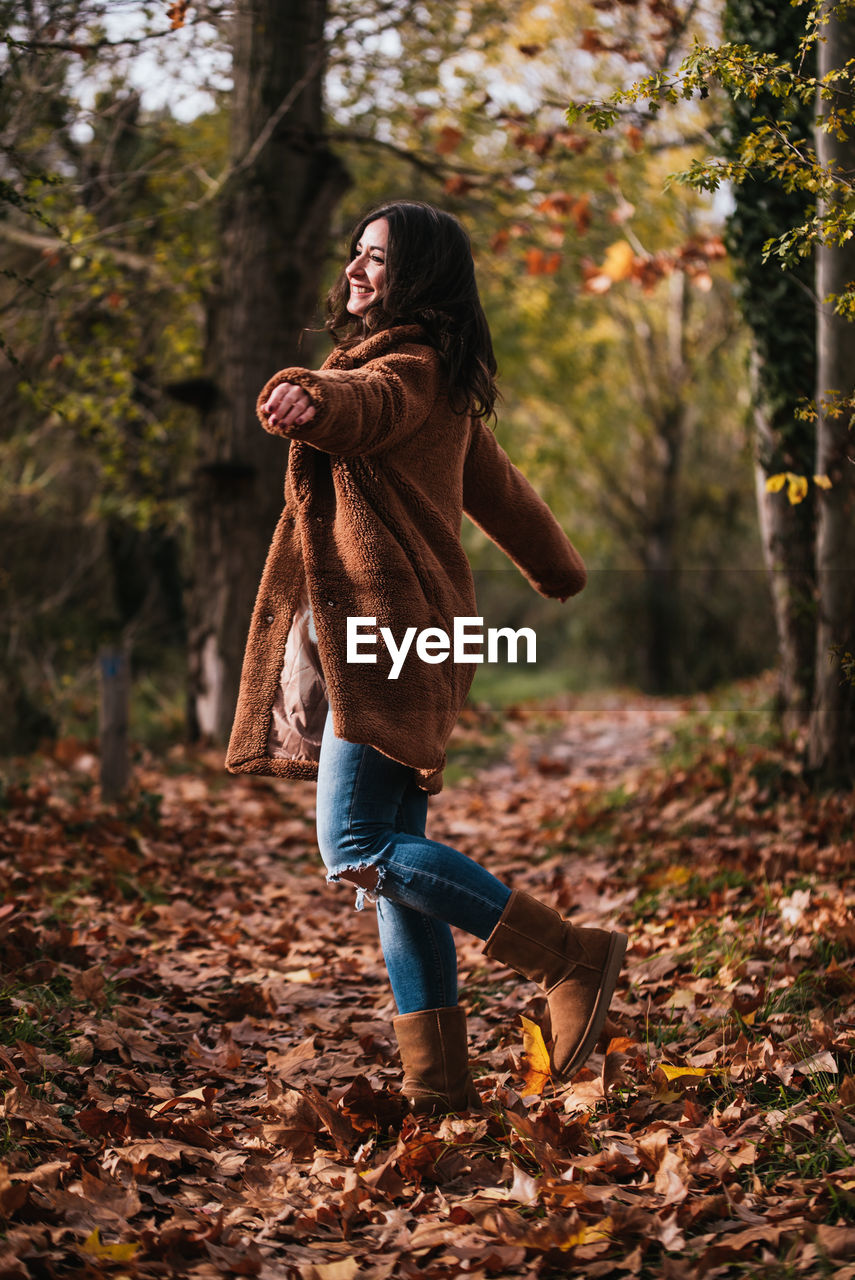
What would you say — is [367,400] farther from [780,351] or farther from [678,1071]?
[780,351]

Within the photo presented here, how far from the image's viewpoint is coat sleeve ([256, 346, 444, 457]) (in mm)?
2201

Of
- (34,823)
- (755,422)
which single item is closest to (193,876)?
(34,823)

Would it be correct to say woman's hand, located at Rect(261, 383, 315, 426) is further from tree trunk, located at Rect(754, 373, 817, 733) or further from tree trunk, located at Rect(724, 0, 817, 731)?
tree trunk, located at Rect(754, 373, 817, 733)

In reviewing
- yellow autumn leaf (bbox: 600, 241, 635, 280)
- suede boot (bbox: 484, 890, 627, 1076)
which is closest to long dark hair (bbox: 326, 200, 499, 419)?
suede boot (bbox: 484, 890, 627, 1076)

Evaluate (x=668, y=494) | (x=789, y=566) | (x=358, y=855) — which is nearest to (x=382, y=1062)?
(x=358, y=855)

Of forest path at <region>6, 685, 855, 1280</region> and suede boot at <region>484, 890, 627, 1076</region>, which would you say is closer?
forest path at <region>6, 685, 855, 1280</region>

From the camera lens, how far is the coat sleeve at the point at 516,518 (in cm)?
291

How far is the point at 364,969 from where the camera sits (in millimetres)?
4055

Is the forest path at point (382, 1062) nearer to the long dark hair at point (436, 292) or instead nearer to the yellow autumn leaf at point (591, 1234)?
the yellow autumn leaf at point (591, 1234)

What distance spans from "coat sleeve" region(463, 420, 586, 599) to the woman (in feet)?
0.42

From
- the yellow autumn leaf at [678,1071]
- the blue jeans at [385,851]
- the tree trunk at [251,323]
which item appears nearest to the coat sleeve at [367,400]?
the blue jeans at [385,851]

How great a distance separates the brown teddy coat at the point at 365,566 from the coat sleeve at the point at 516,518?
9 centimetres

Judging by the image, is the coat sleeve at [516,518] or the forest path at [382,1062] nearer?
the forest path at [382,1062]

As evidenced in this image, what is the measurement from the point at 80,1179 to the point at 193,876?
2706 millimetres
